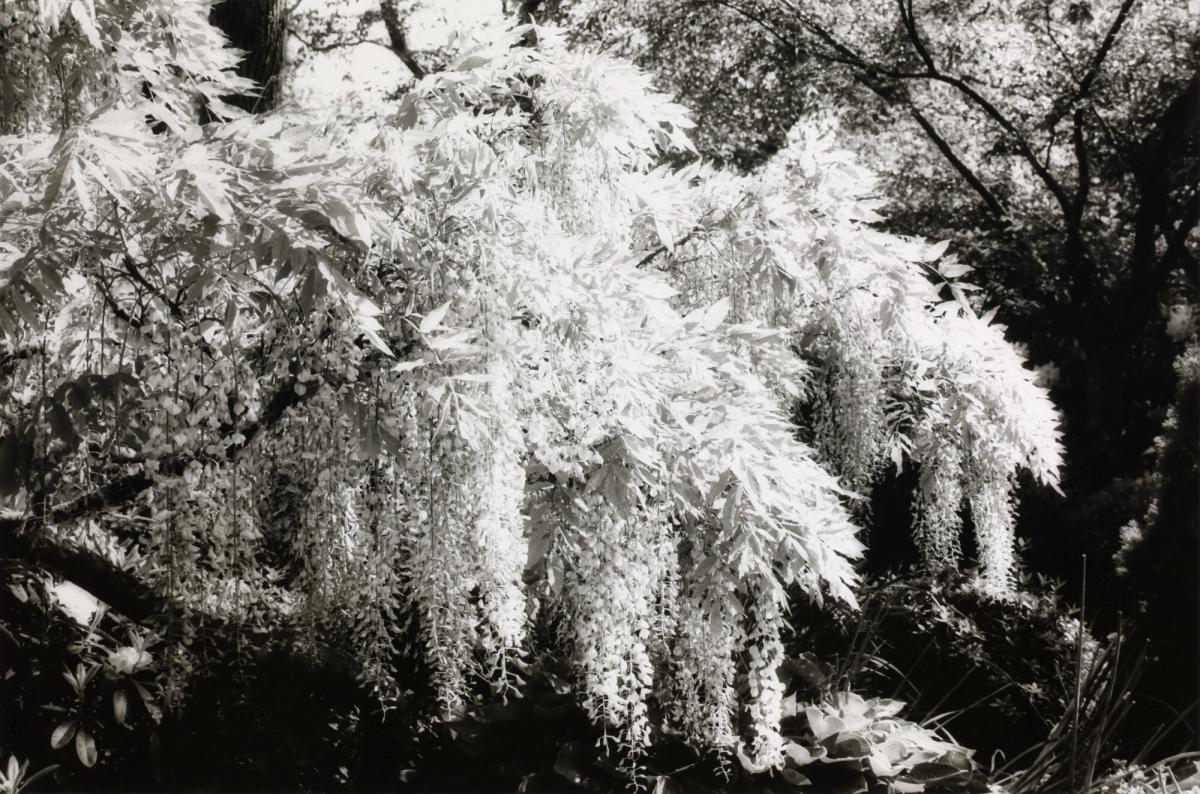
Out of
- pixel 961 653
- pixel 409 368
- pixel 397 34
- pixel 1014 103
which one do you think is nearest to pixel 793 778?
pixel 961 653

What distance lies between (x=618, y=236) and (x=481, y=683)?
222 cm

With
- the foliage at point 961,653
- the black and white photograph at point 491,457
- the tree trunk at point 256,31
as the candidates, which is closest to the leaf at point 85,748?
the black and white photograph at point 491,457

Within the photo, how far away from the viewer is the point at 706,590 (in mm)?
3172

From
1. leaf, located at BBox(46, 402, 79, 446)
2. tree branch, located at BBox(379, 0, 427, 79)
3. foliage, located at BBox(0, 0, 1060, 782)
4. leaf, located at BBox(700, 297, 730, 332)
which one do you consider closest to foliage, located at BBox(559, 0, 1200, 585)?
tree branch, located at BBox(379, 0, 427, 79)

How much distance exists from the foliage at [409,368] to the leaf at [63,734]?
12cm

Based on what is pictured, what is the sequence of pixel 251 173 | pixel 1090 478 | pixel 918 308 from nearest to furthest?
pixel 251 173, pixel 918 308, pixel 1090 478

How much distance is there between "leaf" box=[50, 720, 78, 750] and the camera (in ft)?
12.0

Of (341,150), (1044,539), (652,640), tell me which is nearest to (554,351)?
(341,150)

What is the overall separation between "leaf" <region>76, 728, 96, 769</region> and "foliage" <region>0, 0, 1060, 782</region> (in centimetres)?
2

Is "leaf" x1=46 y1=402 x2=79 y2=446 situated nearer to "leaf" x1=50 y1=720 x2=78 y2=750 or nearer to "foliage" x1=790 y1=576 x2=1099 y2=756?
"leaf" x1=50 y1=720 x2=78 y2=750

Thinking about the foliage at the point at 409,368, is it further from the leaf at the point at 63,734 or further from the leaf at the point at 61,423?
the leaf at the point at 63,734

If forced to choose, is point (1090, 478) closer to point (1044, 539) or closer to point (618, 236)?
point (1044, 539)

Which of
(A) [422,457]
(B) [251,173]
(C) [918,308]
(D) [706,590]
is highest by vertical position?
(C) [918,308]

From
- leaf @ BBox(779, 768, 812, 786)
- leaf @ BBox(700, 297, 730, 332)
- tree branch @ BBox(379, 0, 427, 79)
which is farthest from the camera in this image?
tree branch @ BBox(379, 0, 427, 79)
